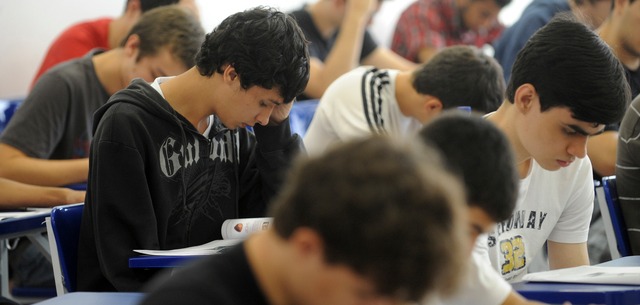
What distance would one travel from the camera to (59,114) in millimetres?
2906

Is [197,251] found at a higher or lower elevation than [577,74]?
lower

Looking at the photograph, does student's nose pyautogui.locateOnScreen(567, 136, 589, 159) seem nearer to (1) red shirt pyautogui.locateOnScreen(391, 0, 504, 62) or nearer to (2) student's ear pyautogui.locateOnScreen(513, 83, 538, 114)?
(2) student's ear pyautogui.locateOnScreen(513, 83, 538, 114)

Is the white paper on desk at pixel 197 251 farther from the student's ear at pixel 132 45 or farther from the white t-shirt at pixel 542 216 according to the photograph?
the student's ear at pixel 132 45

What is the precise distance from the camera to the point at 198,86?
2.17m

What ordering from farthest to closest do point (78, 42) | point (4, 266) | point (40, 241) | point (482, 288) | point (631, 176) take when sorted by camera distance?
point (78, 42) < point (4, 266) < point (40, 241) < point (631, 176) < point (482, 288)

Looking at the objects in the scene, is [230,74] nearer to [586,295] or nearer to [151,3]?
[586,295]

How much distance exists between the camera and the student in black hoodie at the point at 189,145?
197 cm

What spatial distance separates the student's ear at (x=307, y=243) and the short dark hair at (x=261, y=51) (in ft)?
4.09

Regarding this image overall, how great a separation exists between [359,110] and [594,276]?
1525 millimetres

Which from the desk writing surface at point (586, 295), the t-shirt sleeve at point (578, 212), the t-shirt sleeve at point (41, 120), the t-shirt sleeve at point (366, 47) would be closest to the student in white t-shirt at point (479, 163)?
the desk writing surface at point (586, 295)

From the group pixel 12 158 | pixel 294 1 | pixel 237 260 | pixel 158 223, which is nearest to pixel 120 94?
pixel 158 223

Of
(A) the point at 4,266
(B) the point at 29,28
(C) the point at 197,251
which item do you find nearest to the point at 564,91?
(C) the point at 197,251

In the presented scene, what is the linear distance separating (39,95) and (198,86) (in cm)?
95

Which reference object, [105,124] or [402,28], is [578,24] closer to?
[105,124]
